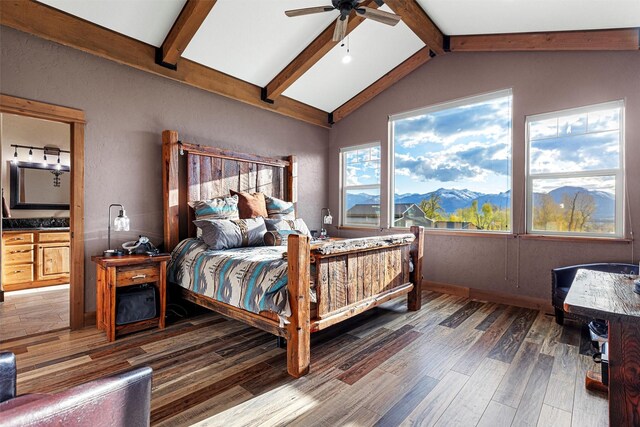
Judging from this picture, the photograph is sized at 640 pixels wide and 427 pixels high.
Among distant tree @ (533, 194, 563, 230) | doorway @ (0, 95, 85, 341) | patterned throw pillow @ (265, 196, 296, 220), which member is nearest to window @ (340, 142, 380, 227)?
patterned throw pillow @ (265, 196, 296, 220)

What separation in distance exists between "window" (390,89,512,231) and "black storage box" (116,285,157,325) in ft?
11.3

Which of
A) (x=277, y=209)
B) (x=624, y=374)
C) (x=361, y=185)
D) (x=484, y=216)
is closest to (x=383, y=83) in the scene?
(x=361, y=185)

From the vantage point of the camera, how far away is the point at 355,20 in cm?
343

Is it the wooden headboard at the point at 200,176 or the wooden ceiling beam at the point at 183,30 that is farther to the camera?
the wooden headboard at the point at 200,176

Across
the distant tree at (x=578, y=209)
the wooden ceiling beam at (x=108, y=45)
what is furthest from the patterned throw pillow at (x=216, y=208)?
the distant tree at (x=578, y=209)

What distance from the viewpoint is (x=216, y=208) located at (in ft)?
12.0

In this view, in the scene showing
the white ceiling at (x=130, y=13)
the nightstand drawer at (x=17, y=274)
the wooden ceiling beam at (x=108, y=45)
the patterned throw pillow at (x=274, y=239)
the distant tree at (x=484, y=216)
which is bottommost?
the nightstand drawer at (x=17, y=274)

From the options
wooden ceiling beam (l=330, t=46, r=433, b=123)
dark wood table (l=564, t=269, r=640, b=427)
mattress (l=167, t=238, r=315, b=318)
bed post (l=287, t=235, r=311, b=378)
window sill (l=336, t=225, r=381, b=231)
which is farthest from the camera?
window sill (l=336, t=225, r=381, b=231)

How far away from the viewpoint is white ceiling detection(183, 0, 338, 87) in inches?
124

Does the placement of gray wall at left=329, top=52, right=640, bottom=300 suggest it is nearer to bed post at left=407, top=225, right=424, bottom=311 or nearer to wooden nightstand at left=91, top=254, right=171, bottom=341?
bed post at left=407, top=225, right=424, bottom=311

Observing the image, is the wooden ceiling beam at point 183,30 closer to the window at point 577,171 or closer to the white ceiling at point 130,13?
the white ceiling at point 130,13

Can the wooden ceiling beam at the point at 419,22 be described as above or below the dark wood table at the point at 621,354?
above

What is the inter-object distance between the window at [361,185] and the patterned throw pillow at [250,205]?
1897 mm

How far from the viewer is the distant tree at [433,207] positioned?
14.9 ft
